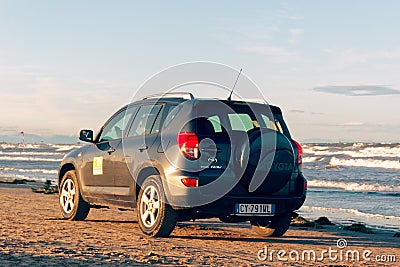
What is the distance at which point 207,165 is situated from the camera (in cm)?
817

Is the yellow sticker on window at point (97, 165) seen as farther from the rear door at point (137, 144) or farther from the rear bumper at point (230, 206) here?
the rear bumper at point (230, 206)

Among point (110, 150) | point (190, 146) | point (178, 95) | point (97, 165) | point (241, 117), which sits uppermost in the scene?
point (178, 95)

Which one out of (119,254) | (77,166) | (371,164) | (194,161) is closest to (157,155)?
(194,161)

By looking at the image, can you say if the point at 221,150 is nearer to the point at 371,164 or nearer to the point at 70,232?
the point at 70,232

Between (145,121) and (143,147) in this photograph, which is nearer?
(143,147)

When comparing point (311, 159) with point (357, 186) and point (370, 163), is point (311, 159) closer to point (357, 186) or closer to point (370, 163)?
point (370, 163)

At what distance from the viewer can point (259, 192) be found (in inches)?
334

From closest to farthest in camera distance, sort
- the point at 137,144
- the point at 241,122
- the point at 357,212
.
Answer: the point at 241,122, the point at 137,144, the point at 357,212

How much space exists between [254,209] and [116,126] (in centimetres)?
301

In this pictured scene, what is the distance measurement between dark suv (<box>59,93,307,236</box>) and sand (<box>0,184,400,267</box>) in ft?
1.34

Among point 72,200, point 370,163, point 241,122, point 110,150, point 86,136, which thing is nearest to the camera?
point 241,122

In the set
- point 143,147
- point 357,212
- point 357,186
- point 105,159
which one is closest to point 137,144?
point 143,147

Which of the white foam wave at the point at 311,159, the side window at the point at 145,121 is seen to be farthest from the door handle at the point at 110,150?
the white foam wave at the point at 311,159

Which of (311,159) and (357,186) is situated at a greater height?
(311,159)
